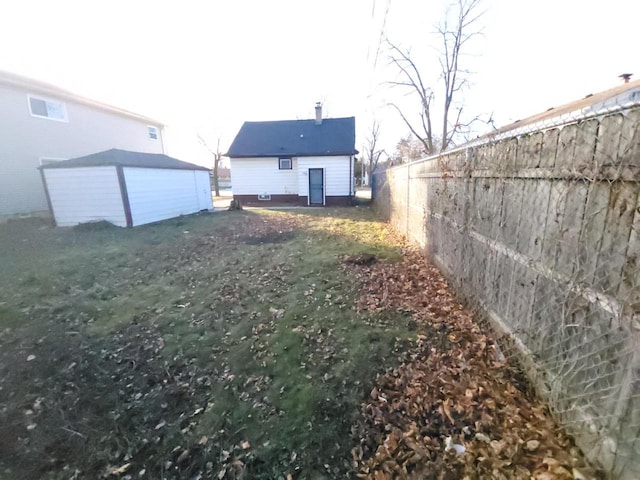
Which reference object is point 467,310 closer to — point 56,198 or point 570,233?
point 570,233

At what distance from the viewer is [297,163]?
1670cm

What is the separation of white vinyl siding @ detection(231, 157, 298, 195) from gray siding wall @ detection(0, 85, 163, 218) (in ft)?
23.1

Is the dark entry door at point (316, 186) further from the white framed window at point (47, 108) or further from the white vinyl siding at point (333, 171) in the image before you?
the white framed window at point (47, 108)

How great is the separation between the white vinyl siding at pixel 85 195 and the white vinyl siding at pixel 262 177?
813 cm

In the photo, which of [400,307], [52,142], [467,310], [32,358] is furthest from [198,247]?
[52,142]

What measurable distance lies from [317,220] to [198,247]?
5080 millimetres

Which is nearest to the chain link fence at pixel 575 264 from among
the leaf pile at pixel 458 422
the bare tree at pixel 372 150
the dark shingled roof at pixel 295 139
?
the leaf pile at pixel 458 422

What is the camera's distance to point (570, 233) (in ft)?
6.12

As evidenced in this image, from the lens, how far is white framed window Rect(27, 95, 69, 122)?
11867mm

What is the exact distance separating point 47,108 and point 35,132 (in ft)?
4.30

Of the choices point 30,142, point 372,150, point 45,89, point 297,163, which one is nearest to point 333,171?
point 297,163

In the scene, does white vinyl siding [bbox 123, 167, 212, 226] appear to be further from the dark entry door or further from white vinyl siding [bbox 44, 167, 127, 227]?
the dark entry door

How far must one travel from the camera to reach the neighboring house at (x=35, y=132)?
11.0m

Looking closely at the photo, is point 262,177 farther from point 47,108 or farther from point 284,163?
point 47,108
